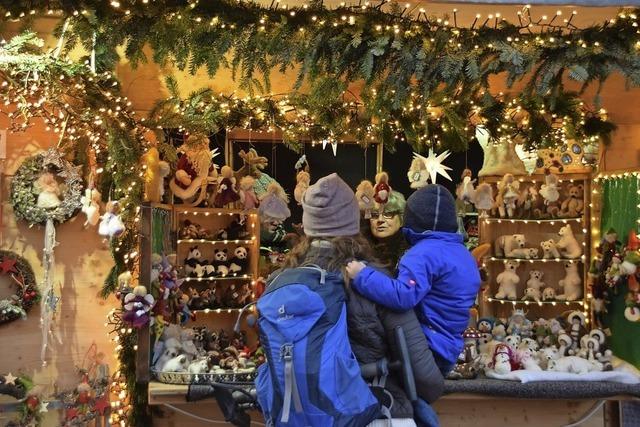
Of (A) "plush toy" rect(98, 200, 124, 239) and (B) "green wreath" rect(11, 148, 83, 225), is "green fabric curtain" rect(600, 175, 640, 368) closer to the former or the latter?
(A) "plush toy" rect(98, 200, 124, 239)

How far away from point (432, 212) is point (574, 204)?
9.49 feet

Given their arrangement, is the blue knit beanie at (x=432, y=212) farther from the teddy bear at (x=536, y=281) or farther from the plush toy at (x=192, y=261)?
the teddy bear at (x=536, y=281)

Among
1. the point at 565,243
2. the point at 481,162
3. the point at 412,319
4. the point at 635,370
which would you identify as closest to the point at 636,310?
the point at 635,370

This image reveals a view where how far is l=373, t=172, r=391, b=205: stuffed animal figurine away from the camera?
5.08 m

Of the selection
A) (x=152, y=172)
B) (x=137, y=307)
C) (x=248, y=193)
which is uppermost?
(x=152, y=172)

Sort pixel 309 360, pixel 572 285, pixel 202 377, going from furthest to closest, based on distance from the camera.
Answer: pixel 572 285, pixel 202 377, pixel 309 360

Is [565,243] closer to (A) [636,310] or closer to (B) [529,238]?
(B) [529,238]

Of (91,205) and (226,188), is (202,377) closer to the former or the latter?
(91,205)

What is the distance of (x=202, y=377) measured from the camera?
429 cm

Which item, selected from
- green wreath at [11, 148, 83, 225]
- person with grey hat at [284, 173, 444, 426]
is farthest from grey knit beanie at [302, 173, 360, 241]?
green wreath at [11, 148, 83, 225]

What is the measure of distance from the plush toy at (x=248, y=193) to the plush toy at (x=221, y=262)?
36 centimetres

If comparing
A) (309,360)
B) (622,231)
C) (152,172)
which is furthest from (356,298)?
(622,231)

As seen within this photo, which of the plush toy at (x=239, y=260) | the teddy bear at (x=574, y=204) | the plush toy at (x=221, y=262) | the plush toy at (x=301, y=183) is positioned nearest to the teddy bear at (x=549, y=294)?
the teddy bear at (x=574, y=204)

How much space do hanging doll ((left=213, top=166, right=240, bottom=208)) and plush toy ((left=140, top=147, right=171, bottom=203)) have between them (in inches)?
23.6
